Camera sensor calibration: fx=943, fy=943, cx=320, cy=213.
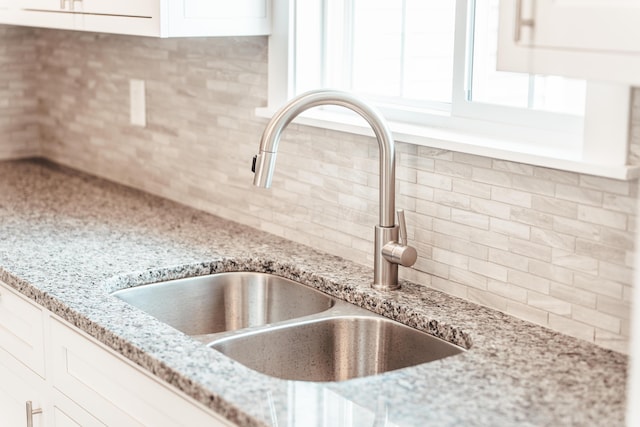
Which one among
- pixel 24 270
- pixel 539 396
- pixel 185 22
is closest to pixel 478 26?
pixel 185 22

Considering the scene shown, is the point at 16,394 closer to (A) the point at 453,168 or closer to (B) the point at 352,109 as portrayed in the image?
(B) the point at 352,109

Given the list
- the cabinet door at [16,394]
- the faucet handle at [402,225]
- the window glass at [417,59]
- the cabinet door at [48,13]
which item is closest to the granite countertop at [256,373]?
the faucet handle at [402,225]

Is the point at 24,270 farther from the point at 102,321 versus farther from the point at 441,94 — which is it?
the point at 441,94

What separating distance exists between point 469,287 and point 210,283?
641 mm

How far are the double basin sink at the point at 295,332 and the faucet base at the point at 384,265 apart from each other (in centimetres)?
8

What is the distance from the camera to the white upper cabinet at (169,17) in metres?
2.22

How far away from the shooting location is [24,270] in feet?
6.97

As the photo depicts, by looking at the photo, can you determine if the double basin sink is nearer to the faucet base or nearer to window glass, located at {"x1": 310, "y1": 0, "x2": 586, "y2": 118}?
the faucet base

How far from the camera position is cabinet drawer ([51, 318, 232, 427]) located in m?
1.61

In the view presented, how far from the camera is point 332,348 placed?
196 cm

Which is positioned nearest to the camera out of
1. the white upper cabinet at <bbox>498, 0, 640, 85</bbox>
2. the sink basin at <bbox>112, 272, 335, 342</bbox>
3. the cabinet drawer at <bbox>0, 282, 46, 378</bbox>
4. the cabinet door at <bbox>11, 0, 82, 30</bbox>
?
the white upper cabinet at <bbox>498, 0, 640, 85</bbox>

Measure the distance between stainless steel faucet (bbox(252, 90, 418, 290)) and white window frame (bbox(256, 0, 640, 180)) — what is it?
99mm

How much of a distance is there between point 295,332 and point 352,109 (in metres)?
0.47

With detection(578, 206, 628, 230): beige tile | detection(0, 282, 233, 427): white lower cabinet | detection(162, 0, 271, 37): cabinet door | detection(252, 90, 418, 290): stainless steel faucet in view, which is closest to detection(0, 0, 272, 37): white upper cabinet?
detection(162, 0, 271, 37): cabinet door
